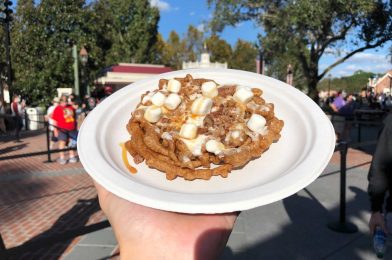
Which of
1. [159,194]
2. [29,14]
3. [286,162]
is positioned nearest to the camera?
[159,194]

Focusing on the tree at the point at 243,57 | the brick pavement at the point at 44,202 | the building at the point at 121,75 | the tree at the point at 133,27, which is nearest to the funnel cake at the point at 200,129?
the brick pavement at the point at 44,202

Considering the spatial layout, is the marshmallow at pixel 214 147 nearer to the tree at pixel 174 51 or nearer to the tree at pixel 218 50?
the tree at pixel 174 51

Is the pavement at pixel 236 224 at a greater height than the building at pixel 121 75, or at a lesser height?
lesser

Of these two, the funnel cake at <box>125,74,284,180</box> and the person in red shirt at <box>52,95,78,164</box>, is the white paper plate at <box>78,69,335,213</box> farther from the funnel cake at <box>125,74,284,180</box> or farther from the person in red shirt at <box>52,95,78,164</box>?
the person in red shirt at <box>52,95,78,164</box>

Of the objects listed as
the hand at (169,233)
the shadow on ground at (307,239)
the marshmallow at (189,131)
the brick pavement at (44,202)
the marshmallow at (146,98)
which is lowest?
the brick pavement at (44,202)

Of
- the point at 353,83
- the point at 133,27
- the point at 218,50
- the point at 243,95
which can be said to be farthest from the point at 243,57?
the point at 243,95

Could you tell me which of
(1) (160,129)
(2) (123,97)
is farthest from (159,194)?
(2) (123,97)

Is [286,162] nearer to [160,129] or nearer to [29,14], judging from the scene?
[160,129]

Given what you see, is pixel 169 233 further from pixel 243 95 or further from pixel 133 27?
pixel 133 27
